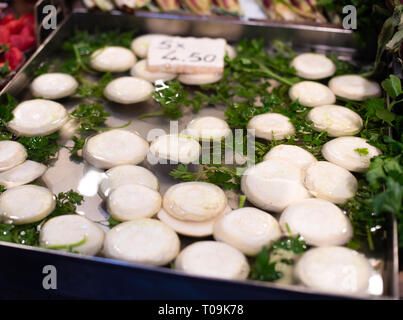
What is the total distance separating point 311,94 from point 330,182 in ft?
2.15

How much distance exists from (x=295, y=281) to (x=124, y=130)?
1081mm

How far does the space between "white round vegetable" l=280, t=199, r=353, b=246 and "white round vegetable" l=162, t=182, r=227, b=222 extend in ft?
0.85

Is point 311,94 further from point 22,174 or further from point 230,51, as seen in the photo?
point 22,174

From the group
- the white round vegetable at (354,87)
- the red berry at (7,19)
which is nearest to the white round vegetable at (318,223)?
the white round vegetable at (354,87)

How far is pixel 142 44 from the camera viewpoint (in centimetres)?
280

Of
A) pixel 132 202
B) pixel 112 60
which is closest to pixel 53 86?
pixel 112 60

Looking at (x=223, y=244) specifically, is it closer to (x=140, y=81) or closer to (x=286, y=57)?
(x=140, y=81)

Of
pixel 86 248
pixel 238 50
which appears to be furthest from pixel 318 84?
pixel 86 248

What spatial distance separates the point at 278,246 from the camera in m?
1.65

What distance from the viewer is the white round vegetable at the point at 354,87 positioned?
2391 mm

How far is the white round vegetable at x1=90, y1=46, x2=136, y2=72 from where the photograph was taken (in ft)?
8.75

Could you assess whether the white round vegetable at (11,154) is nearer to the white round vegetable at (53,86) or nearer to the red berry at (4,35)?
the white round vegetable at (53,86)

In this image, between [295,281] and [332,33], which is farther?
[332,33]

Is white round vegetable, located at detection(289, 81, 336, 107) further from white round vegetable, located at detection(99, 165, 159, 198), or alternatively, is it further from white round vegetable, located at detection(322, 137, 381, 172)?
white round vegetable, located at detection(99, 165, 159, 198)
